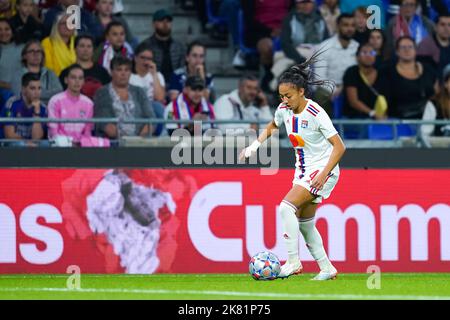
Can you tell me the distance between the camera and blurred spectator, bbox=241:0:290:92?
16859 mm

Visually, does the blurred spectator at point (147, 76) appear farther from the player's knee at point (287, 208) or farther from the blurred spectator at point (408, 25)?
the player's knee at point (287, 208)

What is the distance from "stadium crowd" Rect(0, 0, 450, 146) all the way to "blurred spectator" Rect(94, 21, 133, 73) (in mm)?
15

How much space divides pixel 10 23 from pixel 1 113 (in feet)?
5.56

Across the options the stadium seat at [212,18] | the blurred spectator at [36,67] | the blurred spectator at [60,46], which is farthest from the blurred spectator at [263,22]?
the blurred spectator at [36,67]

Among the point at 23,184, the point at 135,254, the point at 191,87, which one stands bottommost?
the point at 135,254

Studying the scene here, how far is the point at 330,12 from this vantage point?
17250 millimetres

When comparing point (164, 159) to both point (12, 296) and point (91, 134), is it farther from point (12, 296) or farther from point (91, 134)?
point (12, 296)

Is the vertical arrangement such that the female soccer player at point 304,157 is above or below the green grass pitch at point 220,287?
above

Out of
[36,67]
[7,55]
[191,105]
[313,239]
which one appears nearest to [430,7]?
[191,105]

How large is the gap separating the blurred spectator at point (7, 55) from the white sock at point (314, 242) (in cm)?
551

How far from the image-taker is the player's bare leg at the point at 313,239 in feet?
38.0

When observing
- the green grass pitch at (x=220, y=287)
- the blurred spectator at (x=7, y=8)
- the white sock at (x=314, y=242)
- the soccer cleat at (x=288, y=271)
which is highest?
the blurred spectator at (x=7, y=8)

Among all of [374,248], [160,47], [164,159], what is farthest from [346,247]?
[160,47]

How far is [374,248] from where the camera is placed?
44.2 ft
